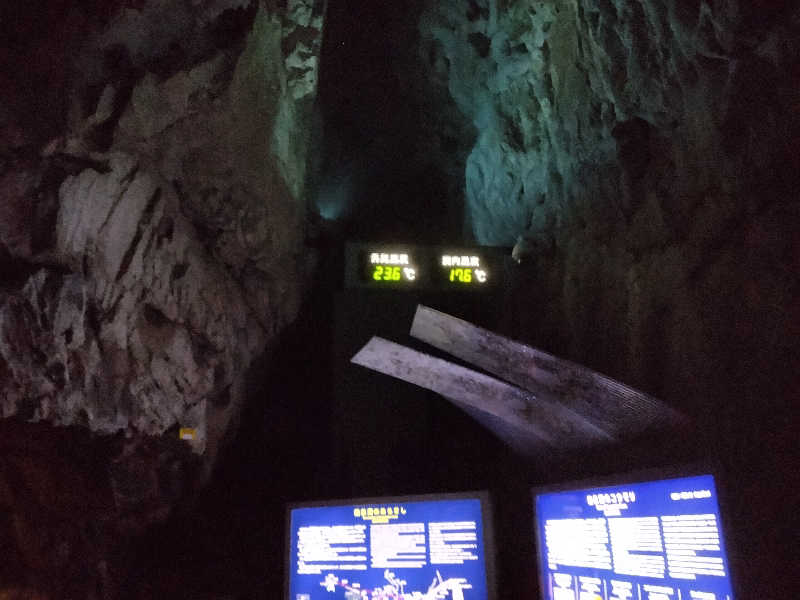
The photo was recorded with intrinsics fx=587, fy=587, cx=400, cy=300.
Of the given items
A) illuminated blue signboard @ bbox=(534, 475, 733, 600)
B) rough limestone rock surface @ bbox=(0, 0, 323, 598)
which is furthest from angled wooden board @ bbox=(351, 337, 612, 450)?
rough limestone rock surface @ bbox=(0, 0, 323, 598)

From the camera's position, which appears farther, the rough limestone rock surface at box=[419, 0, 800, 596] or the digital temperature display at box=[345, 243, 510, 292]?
the digital temperature display at box=[345, 243, 510, 292]

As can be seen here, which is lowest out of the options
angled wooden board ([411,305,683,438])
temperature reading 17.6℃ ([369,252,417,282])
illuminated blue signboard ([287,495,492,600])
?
illuminated blue signboard ([287,495,492,600])

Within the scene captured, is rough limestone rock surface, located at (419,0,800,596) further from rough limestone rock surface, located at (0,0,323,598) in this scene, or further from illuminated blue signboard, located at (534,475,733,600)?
rough limestone rock surface, located at (0,0,323,598)

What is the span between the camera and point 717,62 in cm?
319

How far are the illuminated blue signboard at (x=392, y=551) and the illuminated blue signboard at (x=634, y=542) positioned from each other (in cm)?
59

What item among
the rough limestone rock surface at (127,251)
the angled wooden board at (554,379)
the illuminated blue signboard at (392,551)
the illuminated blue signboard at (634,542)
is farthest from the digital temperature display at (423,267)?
the illuminated blue signboard at (634,542)

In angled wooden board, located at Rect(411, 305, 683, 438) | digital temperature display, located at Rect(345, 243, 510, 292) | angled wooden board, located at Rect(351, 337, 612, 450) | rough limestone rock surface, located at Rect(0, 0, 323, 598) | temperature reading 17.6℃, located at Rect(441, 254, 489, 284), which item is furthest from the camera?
temperature reading 17.6℃, located at Rect(441, 254, 489, 284)

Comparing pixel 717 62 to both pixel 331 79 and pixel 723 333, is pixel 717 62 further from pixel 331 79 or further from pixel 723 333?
pixel 331 79

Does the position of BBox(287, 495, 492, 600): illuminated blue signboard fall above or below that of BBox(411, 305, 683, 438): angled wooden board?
below

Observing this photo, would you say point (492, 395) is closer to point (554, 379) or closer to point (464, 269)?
point (554, 379)

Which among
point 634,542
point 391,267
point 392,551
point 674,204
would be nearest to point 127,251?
point 391,267

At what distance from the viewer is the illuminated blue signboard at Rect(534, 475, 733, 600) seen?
8.71ft

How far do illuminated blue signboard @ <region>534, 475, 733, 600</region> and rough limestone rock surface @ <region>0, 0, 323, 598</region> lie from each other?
147 inches

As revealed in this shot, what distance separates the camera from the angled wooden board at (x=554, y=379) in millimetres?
3631
